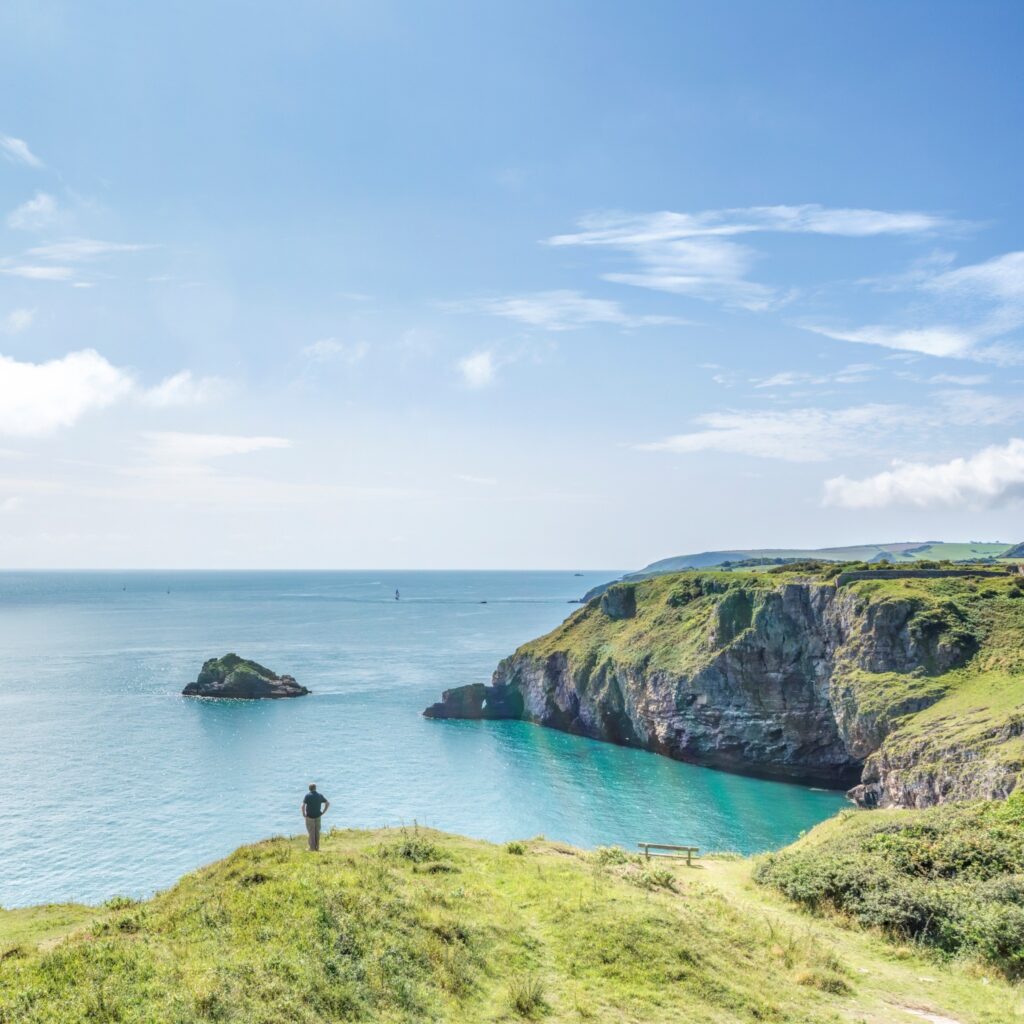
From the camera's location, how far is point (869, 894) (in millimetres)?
20062

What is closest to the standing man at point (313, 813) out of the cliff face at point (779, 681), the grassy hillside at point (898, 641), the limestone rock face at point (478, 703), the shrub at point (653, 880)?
the shrub at point (653, 880)

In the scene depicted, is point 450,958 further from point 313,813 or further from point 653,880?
point 653,880

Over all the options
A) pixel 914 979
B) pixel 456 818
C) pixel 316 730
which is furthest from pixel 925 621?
pixel 316 730

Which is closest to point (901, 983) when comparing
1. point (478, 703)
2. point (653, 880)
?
point (653, 880)

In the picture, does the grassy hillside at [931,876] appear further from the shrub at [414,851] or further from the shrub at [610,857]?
the shrub at [414,851]

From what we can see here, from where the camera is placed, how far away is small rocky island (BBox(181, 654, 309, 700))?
343 feet

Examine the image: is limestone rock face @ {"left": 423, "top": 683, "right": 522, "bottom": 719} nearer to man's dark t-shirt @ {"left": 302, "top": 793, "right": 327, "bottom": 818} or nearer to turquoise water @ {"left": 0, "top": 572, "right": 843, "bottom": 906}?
turquoise water @ {"left": 0, "top": 572, "right": 843, "bottom": 906}

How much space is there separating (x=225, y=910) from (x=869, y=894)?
17.2 metres

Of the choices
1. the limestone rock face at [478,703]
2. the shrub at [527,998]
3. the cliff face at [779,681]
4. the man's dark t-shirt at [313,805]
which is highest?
the man's dark t-shirt at [313,805]

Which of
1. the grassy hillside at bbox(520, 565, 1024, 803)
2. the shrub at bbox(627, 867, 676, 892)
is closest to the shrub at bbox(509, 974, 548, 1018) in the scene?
the shrub at bbox(627, 867, 676, 892)

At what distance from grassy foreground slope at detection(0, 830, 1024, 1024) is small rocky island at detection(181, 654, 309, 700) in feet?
291

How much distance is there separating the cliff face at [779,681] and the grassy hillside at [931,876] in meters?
21.0

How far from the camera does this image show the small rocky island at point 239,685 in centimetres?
10462

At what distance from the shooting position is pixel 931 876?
825 inches
